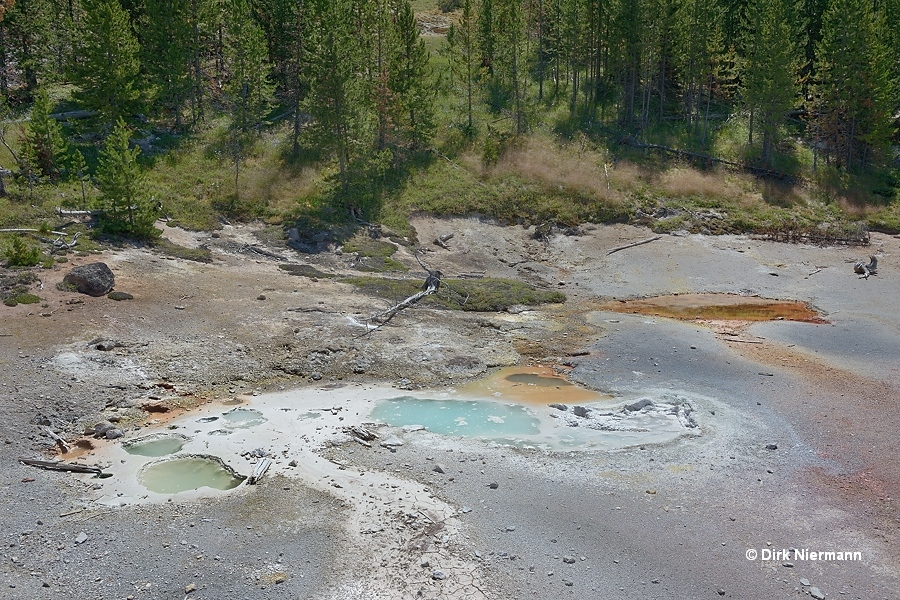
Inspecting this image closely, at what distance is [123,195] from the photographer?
39062 mm

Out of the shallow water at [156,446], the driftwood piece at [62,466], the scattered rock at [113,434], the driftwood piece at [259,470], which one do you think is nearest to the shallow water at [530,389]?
the driftwood piece at [259,470]

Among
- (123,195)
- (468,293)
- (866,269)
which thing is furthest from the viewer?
(866,269)

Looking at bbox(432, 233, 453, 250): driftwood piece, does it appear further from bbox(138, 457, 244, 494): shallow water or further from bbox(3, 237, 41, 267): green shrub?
bbox(138, 457, 244, 494): shallow water

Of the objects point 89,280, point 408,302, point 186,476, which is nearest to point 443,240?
point 408,302

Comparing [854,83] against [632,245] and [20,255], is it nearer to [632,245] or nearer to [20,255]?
[632,245]

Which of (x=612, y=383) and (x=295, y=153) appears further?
(x=295, y=153)

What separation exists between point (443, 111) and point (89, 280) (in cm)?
4050

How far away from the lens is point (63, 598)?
49.9 feet

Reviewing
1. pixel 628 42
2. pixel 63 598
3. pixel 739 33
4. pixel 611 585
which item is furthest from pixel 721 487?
pixel 739 33

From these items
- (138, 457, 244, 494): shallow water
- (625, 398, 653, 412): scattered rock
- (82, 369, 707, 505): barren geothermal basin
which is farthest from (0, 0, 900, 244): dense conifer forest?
(625, 398, 653, 412): scattered rock

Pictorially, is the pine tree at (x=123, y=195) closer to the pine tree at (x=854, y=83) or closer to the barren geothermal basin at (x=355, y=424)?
the barren geothermal basin at (x=355, y=424)

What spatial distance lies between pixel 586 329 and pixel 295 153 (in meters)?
30.4

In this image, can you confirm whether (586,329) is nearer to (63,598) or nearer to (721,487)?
(721,487)

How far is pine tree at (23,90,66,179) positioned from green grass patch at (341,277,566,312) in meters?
20.8
